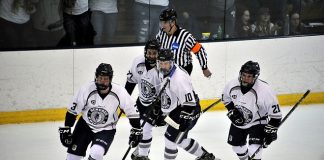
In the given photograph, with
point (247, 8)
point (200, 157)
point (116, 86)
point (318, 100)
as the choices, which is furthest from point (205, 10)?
point (116, 86)

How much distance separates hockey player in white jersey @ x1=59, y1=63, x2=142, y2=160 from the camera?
18.1 ft

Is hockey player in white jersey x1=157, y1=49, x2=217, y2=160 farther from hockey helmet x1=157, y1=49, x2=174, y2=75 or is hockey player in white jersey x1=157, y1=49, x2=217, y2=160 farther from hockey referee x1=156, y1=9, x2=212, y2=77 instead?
hockey referee x1=156, y1=9, x2=212, y2=77

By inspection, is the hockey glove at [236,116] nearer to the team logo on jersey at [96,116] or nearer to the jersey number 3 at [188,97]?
the jersey number 3 at [188,97]

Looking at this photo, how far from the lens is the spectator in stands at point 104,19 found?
8125 mm

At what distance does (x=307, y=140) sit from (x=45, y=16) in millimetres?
2941

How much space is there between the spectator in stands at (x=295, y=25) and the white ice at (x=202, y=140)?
1.04 m

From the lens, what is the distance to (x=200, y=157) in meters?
6.48

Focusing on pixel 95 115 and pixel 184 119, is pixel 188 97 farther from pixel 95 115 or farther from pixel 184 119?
pixel 95 115

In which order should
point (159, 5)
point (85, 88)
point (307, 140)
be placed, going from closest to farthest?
point (85, 88)
point (307, 140)
point (159, 5)

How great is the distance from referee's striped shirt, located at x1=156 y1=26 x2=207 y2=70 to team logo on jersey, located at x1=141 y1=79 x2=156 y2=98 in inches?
27.7

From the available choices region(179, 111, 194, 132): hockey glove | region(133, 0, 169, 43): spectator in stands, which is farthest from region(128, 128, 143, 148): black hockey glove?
region(133, 0, 169, 43): spectator in stands

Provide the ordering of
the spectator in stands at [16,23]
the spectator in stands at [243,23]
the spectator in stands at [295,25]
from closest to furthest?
the spectator in stands at [16,23] → the spectator in stands at [243,23] → the spectator in stands at [295,25]

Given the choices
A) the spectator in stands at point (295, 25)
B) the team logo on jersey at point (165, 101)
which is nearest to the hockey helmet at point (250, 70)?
the team logo on jersey at point (165, 101)

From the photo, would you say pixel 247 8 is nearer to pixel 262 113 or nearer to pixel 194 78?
pixel 194 78
